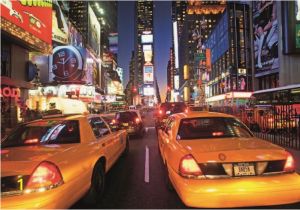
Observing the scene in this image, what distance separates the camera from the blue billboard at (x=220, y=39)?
80.0 metres

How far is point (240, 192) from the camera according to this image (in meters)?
4.22

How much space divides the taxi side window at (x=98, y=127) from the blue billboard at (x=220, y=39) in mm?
76033

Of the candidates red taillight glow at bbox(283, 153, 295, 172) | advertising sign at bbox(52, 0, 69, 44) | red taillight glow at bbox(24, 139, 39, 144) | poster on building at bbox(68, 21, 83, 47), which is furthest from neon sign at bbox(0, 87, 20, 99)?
poster on building at bbox(68, 21, 83, 47)

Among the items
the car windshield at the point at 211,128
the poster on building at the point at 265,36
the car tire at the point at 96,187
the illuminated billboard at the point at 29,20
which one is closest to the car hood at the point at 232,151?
the car windshield at the point at 211,128

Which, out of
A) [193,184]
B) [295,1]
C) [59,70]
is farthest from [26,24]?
[295,1]

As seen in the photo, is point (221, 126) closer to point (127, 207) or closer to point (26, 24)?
point (127, 207)

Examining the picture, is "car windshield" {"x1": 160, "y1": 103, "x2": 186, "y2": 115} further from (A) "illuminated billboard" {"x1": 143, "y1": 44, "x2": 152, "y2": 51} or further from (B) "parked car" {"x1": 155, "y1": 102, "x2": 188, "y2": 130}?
(A) "illuminated billboard" {"x1": 143, "y1": 44, "x2": 152, "y2": 51}

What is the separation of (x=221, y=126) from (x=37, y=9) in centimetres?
2210

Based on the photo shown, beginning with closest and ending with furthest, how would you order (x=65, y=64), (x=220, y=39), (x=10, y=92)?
(x=10, y=92) < (x=65, y=64) < (x=220, y=39)

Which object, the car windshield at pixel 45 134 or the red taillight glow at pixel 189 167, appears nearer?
the red taillight glow at pixel 189 167

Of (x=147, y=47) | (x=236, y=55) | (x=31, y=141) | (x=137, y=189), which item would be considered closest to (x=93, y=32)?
(x=236, y=55)

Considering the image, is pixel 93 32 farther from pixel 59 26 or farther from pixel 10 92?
pixel 10 92

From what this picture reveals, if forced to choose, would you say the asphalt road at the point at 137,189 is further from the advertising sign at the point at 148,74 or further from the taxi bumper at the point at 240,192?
the advertising sign at the point at 148,74

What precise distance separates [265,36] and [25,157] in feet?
199
